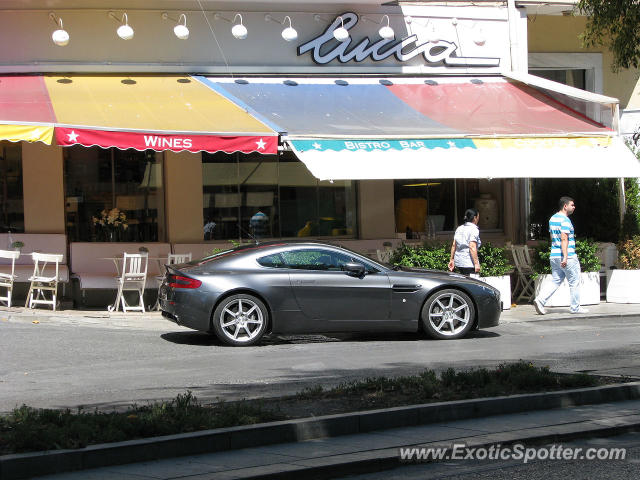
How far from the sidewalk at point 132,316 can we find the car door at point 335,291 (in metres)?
2.75

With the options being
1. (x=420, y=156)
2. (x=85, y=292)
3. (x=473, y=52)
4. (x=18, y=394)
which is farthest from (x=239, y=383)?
(x=473, y=52)

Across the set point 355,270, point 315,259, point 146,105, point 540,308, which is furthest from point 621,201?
point 146,105

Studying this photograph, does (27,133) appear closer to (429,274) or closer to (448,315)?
(429,274)

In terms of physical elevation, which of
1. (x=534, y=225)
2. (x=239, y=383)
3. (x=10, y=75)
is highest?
(x=10, y=75)

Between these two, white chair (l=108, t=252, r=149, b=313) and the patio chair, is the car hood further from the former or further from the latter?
white chair (l=108, t=252, r=149, b=313)

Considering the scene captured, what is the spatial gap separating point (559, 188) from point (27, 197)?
10.3 meters

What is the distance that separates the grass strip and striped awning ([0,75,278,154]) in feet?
19.1

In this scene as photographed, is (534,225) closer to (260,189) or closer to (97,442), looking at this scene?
(260,189)

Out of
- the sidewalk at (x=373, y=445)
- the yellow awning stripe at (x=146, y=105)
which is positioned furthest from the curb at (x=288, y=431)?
the yellow awning stripe at (x=146, y=105)

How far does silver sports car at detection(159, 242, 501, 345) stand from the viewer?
38.4 feet

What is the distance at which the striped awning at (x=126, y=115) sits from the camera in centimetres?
1305

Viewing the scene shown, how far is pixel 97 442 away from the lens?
619cm

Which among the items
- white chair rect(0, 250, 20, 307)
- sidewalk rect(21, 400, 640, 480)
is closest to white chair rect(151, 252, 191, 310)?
white chair rect(0, 250, 20, 307)

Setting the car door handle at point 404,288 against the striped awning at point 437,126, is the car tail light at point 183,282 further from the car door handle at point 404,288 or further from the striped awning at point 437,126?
the striped awning at point 437,126
